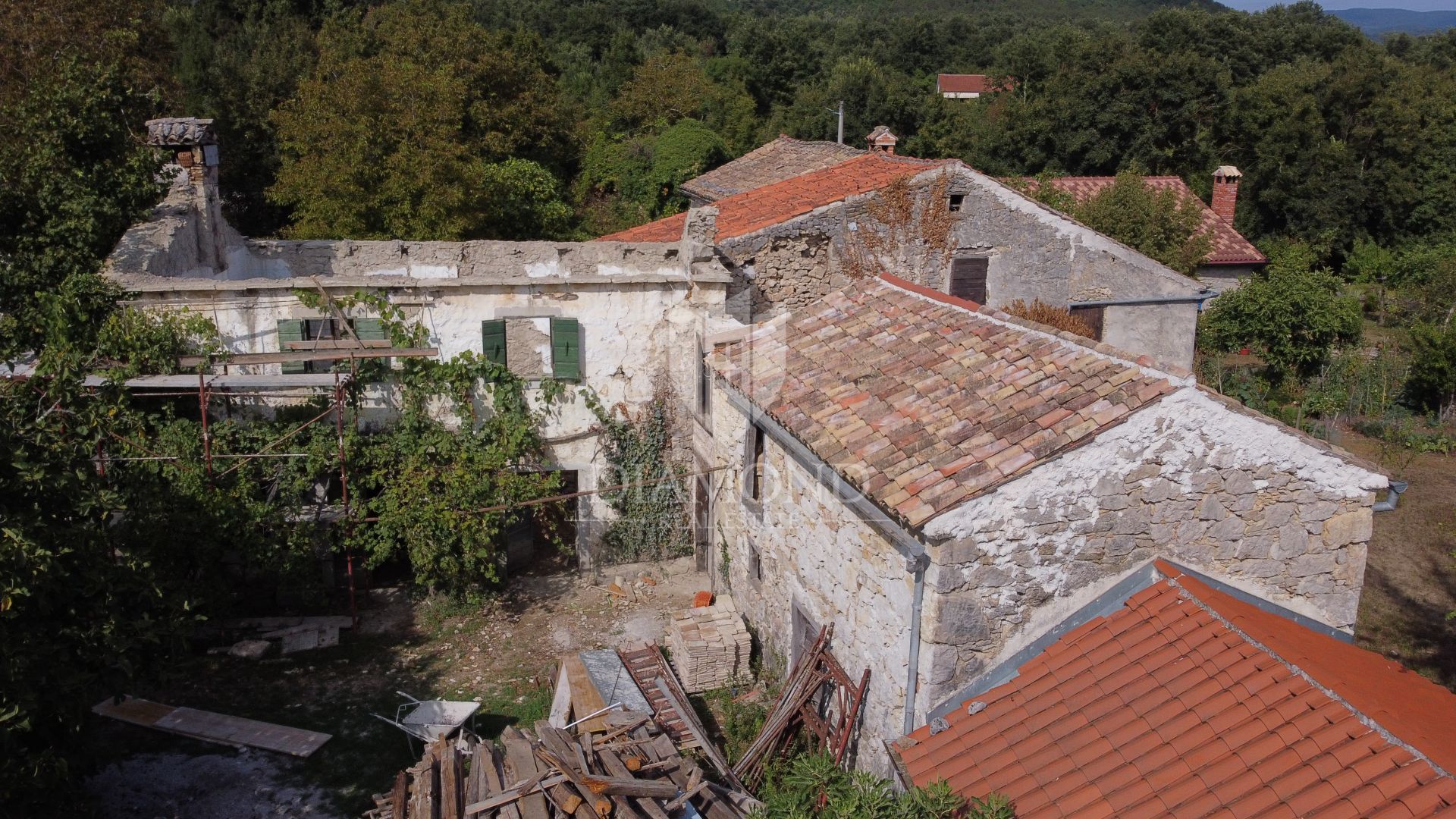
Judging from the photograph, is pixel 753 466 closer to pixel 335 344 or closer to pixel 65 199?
pixel 335 344

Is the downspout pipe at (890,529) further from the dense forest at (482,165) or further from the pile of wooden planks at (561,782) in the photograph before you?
the dense forest at (482,165)

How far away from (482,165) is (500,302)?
462 inches

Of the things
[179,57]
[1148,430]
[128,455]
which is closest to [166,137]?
[128,455]

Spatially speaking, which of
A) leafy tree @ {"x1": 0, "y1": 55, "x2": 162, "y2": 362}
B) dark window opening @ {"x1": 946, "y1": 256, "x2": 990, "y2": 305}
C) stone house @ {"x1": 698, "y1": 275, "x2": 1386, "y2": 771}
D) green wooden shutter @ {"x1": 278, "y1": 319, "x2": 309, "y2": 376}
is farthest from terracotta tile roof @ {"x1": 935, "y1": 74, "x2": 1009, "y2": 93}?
stone house @ {"x1": 698, "y1": 275, "x2": 1386, "y2": 771}

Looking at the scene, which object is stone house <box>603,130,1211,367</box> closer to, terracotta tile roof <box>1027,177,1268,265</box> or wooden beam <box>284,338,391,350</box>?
wooden beam <box>284,338,391,350</box>

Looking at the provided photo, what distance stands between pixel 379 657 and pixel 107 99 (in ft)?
27.6

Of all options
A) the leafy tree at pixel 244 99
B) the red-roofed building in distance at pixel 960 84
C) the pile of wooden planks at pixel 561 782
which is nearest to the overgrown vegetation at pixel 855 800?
the pile of wooden planks at pixel 561 782

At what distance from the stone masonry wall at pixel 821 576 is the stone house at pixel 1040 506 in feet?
0.10

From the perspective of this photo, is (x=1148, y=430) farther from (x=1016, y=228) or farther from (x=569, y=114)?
(x=569, y=114)

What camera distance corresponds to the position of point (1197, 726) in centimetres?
606

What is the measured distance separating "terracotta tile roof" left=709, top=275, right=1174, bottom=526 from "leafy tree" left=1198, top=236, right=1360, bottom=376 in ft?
50.2

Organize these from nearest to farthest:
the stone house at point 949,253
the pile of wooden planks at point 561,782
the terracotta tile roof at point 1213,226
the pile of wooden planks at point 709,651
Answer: the pile of wooden planks at point 561,782 < the pile of wooden planks at point 709,651 < the stone house at point 949,253 < the terracotta tile roof at point 1213,226

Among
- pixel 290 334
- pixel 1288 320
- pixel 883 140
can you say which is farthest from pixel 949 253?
pixel 1288 320

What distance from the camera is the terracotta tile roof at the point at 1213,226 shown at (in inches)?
1101
